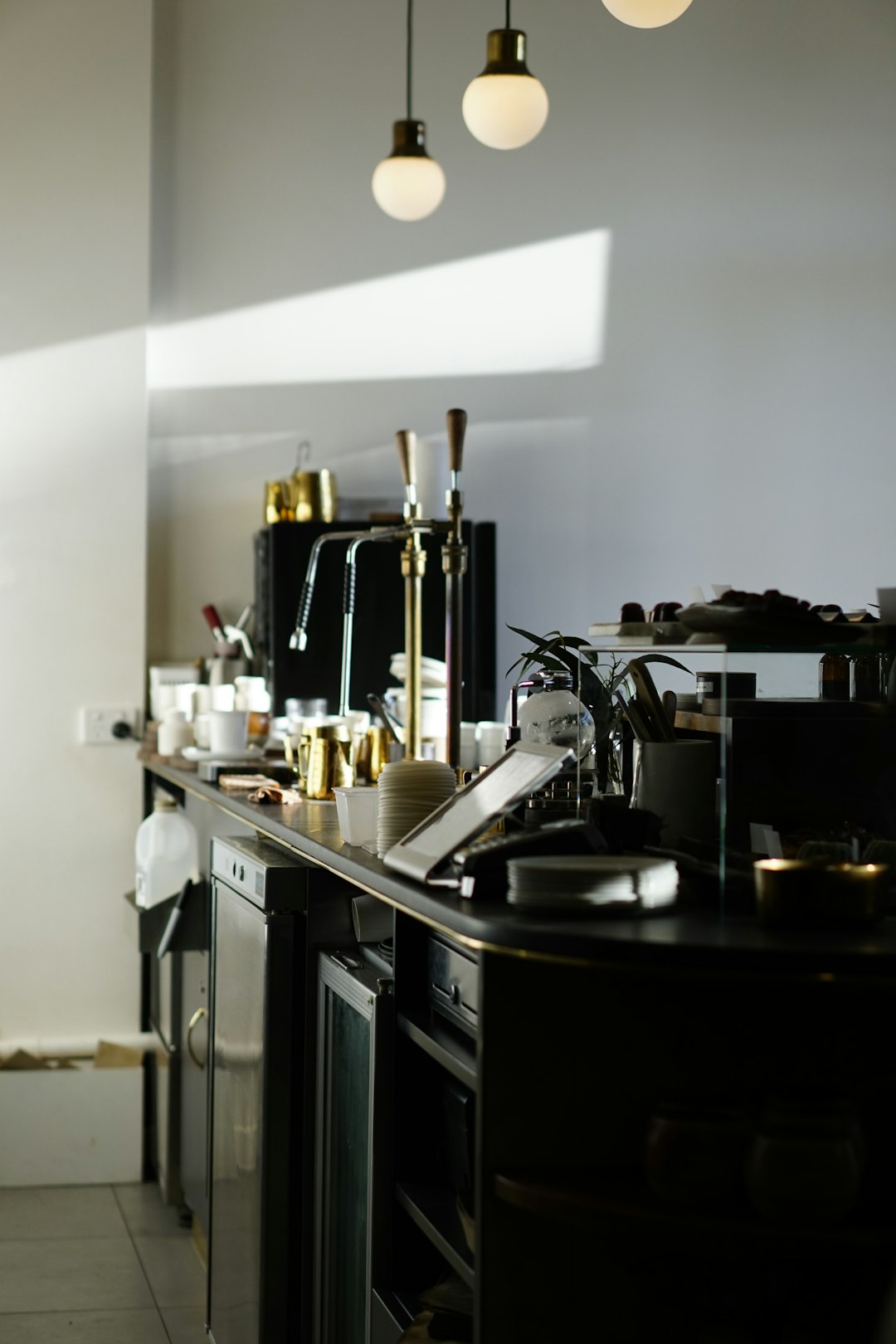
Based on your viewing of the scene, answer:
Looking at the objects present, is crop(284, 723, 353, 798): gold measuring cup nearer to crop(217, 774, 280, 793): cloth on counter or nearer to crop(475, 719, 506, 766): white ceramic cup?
crop(217, 774, 280, 793): cloth on counter

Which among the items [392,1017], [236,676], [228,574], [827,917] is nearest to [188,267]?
[228,574]

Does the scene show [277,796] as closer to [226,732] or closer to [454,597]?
[454,597]

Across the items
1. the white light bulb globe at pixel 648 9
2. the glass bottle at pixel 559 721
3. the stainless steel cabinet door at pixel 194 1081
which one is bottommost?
the stainless steel cabinet door at pixel 194 1081

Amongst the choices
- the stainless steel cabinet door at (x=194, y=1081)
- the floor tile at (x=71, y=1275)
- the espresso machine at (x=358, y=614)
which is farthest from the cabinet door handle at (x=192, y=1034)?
→ the espresso machine at (x=358, y=614)

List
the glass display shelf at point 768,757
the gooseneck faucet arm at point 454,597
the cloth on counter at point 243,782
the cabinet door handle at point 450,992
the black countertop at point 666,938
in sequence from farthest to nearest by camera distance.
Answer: the cloth on counter at point 243,782 < the gooseneck faucet arm at point 454,597 < the cabinet door handle at point 450,992 < the glass display shelf at point 768,757 < the black countertop at point 666,938

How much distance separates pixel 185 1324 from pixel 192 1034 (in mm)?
626

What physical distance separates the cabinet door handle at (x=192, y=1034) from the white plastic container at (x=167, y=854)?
364 millimetres

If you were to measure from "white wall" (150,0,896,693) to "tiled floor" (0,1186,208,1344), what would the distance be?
162cm

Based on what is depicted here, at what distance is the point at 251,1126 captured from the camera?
2348 millimetres

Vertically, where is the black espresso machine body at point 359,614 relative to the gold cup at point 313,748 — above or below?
above

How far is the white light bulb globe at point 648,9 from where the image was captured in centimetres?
225

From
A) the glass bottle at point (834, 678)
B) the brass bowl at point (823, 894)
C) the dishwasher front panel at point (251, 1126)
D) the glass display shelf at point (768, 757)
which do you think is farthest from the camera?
the dishwasher front panel at point (251, 1126)

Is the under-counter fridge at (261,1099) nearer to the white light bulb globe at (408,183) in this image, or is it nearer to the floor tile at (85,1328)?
the floor tile at (85,1328)

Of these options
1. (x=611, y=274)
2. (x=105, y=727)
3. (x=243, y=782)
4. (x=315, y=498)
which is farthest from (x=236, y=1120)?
(x=611, y=274)
